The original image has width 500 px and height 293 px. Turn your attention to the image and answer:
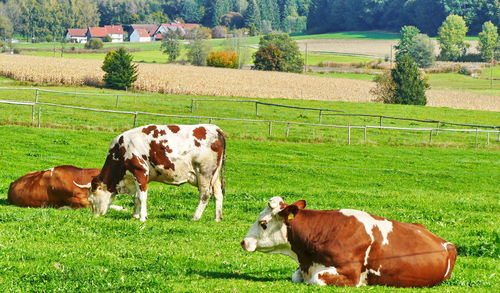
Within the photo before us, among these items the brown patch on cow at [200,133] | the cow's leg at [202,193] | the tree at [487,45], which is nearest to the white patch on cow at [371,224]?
the cow's leg at [202,193]

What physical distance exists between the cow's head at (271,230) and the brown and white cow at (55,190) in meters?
8.54

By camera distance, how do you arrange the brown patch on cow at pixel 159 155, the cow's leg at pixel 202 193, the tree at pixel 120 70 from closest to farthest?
the brown patch on cow at pixel 159 155, the cow's leg at pixel 202 193, the tree at pixel 120 70

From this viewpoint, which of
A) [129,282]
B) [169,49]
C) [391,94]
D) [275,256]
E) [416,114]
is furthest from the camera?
[169,49]

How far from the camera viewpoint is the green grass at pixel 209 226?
405 inches

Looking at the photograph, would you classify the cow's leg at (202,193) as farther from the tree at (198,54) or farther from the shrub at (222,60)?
the tree at (198,54)

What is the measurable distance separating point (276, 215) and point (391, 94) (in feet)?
239

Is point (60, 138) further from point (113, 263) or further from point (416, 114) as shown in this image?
point (416, 114)

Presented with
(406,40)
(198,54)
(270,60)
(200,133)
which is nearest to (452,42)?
(406,40)

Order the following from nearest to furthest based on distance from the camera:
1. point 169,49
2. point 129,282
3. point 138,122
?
point 129,282 < point 138,122 < point 169,49

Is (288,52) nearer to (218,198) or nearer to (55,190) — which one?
(55,190)

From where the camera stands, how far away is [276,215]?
34.4 ft

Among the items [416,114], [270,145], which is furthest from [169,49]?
[270,145]

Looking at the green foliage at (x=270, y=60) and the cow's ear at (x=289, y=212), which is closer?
the cow's ear at (x=289, y=212)

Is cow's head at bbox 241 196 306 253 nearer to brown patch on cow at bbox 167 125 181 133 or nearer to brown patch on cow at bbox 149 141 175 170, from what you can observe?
brown patch on cow at bbox 149 141 175 170
